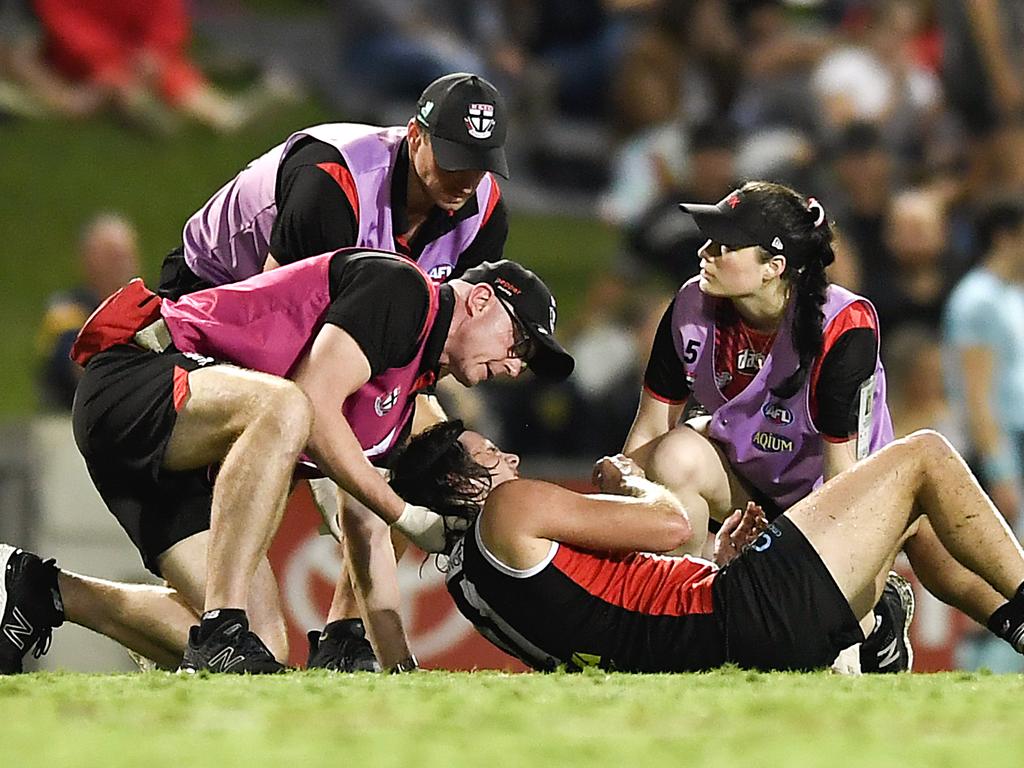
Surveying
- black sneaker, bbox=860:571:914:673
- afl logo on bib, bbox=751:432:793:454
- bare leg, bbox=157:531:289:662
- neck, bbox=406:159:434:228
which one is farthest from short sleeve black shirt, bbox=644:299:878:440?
bare leg, bbox=157:531:289:662

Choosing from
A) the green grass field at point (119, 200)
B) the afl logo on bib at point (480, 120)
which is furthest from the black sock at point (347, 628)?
the green grass field at point (119, 200)

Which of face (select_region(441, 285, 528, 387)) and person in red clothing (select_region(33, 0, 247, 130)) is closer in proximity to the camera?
face (select_region(441, 285, 528, 387))

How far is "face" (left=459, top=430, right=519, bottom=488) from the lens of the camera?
5.08m

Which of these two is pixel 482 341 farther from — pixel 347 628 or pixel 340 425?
pixel 347 628

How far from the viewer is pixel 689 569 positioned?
4.93 meters

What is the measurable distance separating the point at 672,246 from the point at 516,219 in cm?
209

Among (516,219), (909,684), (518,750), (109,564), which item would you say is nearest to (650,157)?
(516,219)

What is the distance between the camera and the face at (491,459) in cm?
508

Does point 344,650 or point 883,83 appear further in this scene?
point 883,83

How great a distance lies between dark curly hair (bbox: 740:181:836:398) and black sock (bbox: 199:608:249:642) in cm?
177

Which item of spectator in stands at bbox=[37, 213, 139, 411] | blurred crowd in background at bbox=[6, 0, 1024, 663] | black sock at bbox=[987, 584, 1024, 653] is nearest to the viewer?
black sock at bbox=[987, 584, 1024, 653]

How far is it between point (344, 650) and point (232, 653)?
0.74 m

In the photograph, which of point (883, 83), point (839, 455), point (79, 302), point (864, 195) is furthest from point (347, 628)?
point (883, 83)

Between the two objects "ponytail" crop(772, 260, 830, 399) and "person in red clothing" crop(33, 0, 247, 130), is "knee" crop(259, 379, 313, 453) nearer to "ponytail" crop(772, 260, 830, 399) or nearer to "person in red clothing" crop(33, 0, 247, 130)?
"ponytail" crop(772, 260, 830, 399)
